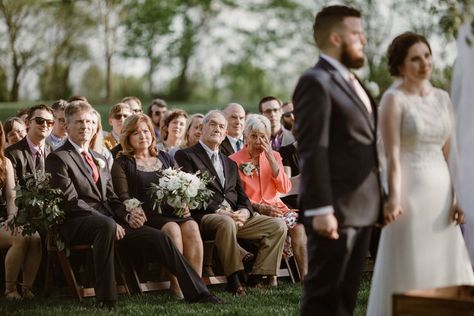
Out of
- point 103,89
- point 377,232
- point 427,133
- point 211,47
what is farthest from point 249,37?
point 427,133

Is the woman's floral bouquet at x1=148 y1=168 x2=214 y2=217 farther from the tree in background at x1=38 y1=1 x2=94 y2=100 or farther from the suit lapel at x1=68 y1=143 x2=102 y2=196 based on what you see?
the tree in background at x1=38 y1=1 x2=94 y2=100

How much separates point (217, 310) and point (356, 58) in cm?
324

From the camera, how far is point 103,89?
41188 mm

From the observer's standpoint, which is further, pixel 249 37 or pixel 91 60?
pixel 249 37

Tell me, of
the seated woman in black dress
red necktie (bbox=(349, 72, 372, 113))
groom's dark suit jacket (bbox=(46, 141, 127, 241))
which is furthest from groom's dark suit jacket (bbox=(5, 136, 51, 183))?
red necktie (bbox=(349, 72, 372, 113))

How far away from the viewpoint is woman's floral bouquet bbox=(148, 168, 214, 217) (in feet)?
27.6

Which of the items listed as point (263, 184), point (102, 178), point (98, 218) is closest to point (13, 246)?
point (98, 218)

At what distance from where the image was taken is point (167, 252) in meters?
8.20

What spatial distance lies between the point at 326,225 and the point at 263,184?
4.94m

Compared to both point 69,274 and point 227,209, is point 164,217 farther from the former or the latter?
point 69,274

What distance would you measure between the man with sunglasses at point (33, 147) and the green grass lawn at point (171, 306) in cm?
134

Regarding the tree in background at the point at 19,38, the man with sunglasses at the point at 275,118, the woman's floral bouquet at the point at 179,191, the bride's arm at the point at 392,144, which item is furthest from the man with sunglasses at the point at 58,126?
the tree in background at the point at 19,38

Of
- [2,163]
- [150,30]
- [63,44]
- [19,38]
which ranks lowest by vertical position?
[2,163]

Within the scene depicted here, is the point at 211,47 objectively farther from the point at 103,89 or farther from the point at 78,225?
the point at 78,225
